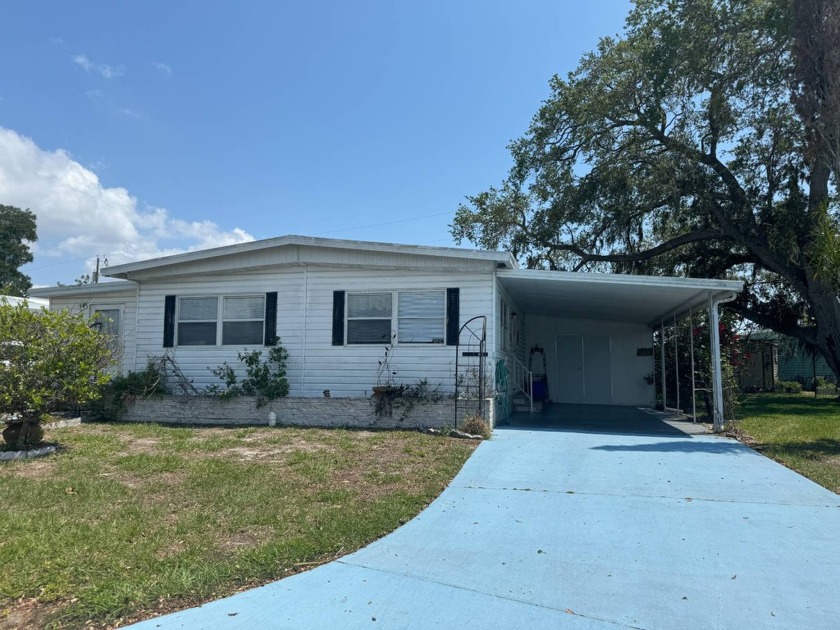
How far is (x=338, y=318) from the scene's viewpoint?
11477 millimetres

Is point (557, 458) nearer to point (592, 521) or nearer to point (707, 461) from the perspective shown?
point (707, 461)

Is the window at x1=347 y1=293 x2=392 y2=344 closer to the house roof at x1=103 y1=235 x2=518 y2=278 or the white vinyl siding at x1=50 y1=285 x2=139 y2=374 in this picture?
the house roof at x1=103 y1=235 x2=518 y2=278

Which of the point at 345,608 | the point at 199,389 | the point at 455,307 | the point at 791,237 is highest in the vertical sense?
the point at 791,237

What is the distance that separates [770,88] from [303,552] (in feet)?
57.4

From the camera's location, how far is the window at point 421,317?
432 inches

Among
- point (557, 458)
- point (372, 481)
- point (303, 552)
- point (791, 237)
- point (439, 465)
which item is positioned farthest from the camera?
point (791, 237)

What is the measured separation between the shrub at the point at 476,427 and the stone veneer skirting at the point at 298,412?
0.42 m

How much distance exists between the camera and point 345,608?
3488 mm

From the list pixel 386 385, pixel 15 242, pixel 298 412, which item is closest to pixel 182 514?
pixel 298 412

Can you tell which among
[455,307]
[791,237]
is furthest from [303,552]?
[791,237]

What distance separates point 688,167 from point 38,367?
53.7ft

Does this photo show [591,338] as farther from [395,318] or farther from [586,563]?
[586,563]

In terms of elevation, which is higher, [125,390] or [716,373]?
[716,373]

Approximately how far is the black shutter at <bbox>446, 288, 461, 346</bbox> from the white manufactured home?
0.02 metres
